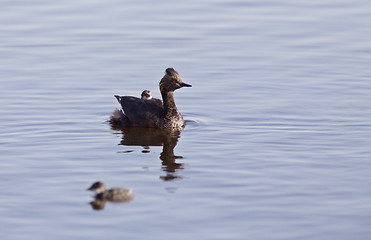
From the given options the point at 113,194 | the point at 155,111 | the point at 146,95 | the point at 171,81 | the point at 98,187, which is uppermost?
the point at 171,81

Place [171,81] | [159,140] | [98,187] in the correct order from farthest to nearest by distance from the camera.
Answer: [171,81]
[159,140]
[98,187]

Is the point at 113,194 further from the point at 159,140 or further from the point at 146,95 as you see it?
the point at 146,95

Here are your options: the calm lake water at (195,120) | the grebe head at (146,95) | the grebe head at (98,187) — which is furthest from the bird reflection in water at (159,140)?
the grebe head at (98,187)

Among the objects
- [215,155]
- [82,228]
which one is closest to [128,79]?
[215,155]

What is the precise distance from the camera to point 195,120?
625 inches

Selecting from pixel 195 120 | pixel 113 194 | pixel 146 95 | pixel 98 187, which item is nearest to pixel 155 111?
pixel 146 95

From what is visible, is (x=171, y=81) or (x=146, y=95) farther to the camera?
(x=146, y=95)

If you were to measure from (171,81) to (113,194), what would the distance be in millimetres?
5293

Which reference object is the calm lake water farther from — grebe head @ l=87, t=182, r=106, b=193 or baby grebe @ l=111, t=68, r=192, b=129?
baby grebe @ l=111, t=68, r=192, b=129

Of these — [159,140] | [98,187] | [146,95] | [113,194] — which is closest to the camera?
[113,194]

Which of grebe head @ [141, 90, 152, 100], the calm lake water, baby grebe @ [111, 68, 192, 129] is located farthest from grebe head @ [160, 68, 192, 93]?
the calm lake water

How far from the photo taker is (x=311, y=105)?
641 inches

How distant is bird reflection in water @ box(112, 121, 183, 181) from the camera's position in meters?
13.1

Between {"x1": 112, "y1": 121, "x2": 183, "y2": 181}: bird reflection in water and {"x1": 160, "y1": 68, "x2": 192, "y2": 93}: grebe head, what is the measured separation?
0.84m
